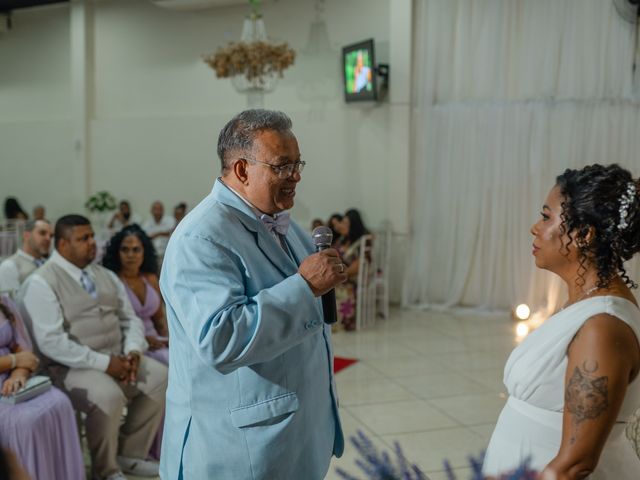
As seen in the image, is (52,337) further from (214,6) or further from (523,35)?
(214,6)

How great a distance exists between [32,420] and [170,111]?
8618mm

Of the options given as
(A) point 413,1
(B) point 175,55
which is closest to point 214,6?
(B) point 175,55

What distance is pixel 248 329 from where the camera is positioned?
1728mm

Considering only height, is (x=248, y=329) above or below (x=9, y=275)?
above

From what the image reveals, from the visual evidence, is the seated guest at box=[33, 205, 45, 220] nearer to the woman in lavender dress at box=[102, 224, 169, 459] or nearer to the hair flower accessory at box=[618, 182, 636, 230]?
the woman in lavender dress at box=[102, 224, 169, 459]

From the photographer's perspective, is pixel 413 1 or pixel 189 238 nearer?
pixel 189 238

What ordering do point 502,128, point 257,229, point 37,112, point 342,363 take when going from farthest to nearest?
point 37,112 → point 502,128 → point 342,363 → point 257,229

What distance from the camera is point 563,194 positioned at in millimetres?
1802

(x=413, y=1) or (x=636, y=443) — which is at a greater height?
(x=413, y=1)

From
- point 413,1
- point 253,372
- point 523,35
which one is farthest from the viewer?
point 413,1

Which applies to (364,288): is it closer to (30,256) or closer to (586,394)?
(30,256)

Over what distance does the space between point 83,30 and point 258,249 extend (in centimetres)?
1104

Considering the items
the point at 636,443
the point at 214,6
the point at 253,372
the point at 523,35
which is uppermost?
the point at 214,6

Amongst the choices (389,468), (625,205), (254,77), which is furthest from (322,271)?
(254,77)
